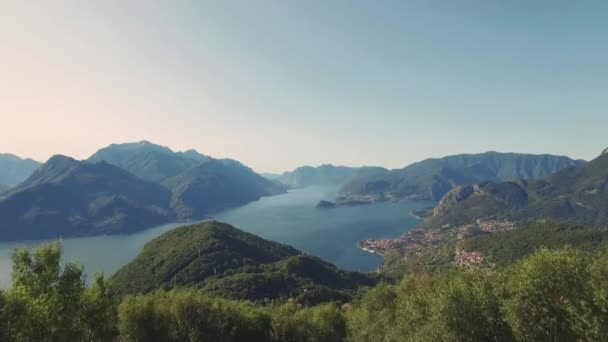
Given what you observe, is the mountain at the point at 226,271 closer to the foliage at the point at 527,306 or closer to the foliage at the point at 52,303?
the foliage at the point at 52,303

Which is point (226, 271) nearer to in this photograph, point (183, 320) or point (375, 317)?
point (183, 320)

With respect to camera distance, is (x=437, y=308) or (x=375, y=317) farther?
(x=375, y=317)

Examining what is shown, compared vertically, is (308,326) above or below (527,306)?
below

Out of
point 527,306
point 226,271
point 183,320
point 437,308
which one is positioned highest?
point 527,306

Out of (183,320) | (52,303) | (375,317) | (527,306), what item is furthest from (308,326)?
(52,303)

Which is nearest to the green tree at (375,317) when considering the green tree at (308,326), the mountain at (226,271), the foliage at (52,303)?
the green tree at (308,326)

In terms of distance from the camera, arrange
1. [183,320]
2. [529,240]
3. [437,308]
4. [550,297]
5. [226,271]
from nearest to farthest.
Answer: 1. [550,297]
2. [437,308]
3. [183,320]
4. [226,271]
5. [529,240]

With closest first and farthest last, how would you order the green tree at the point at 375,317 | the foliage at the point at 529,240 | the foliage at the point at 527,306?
1. the foliage at the point at 527,306
2. the green tree at the point at 375,317
3. the foliage at the point at 529,240

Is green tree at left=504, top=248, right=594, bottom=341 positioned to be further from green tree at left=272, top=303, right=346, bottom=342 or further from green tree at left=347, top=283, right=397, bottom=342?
green tree at left=272, top=303, right=346, bottom=342
